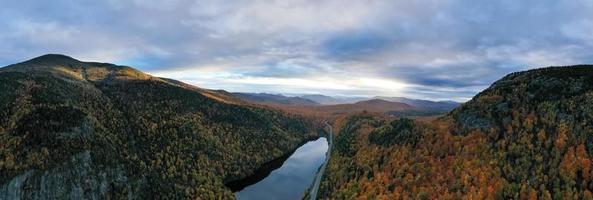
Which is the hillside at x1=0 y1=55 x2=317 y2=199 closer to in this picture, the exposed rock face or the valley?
the exposed rock face

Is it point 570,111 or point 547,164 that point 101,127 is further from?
point 570,111

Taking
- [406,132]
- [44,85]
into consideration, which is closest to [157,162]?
[44,85]

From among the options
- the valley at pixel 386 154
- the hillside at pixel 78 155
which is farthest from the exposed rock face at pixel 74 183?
the valley at pixel 386 154

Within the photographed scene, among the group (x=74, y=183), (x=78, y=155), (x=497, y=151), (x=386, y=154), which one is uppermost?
(x=497, y=151)

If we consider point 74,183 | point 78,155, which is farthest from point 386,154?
point 74,183

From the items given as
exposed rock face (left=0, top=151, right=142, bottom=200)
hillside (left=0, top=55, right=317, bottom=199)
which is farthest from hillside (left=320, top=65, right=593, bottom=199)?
exposed rock face (left=0, top=151, right=142, bottom=200)

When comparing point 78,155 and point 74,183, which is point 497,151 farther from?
point 78,155
